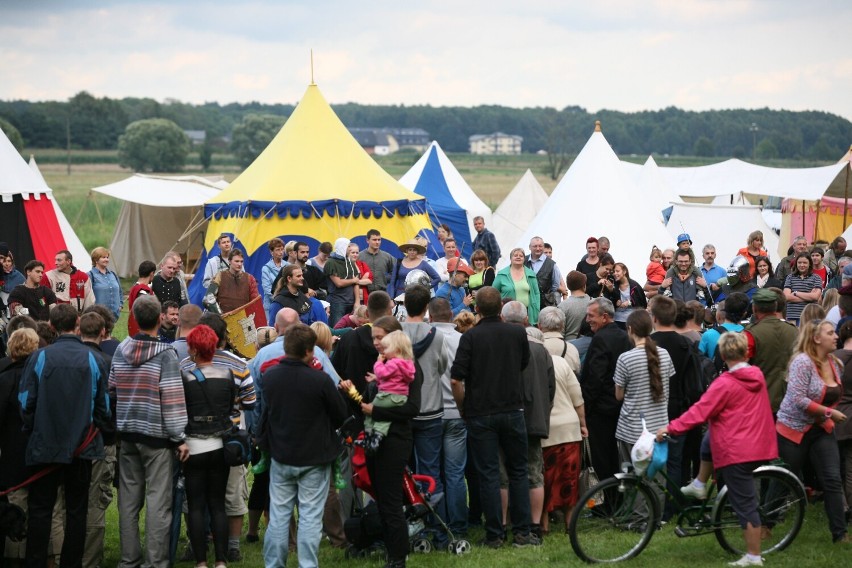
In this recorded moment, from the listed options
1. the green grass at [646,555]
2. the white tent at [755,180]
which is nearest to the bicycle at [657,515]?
the green grass at [646,555]

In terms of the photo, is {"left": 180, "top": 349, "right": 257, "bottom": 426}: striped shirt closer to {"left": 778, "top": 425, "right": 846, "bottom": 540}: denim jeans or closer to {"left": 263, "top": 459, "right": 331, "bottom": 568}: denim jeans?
{"left": 263, "top": 459, "right": 331, "bottom": 568}: denim jeans

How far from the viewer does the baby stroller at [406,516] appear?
5922mm

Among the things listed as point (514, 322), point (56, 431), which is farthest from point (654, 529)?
point (56, 431)

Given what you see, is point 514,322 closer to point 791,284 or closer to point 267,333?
point 267,333

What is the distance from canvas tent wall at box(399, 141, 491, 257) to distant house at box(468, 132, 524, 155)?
8280cm

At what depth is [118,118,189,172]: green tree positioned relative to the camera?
2921 inches

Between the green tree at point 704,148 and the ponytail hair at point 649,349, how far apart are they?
266 feet

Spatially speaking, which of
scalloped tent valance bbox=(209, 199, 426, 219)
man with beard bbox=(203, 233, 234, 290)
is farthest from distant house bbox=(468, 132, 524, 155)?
man with beard bbox=(203, 233, 234, 290)

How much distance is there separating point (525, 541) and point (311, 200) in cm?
950

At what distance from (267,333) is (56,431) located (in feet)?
5.37

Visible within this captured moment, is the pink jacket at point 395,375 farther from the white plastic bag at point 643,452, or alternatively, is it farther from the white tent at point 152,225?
the white tent at point 152,225

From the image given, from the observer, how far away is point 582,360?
7.35 m

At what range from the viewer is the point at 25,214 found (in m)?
15.6

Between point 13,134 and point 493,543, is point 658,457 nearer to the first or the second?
point 493,543
